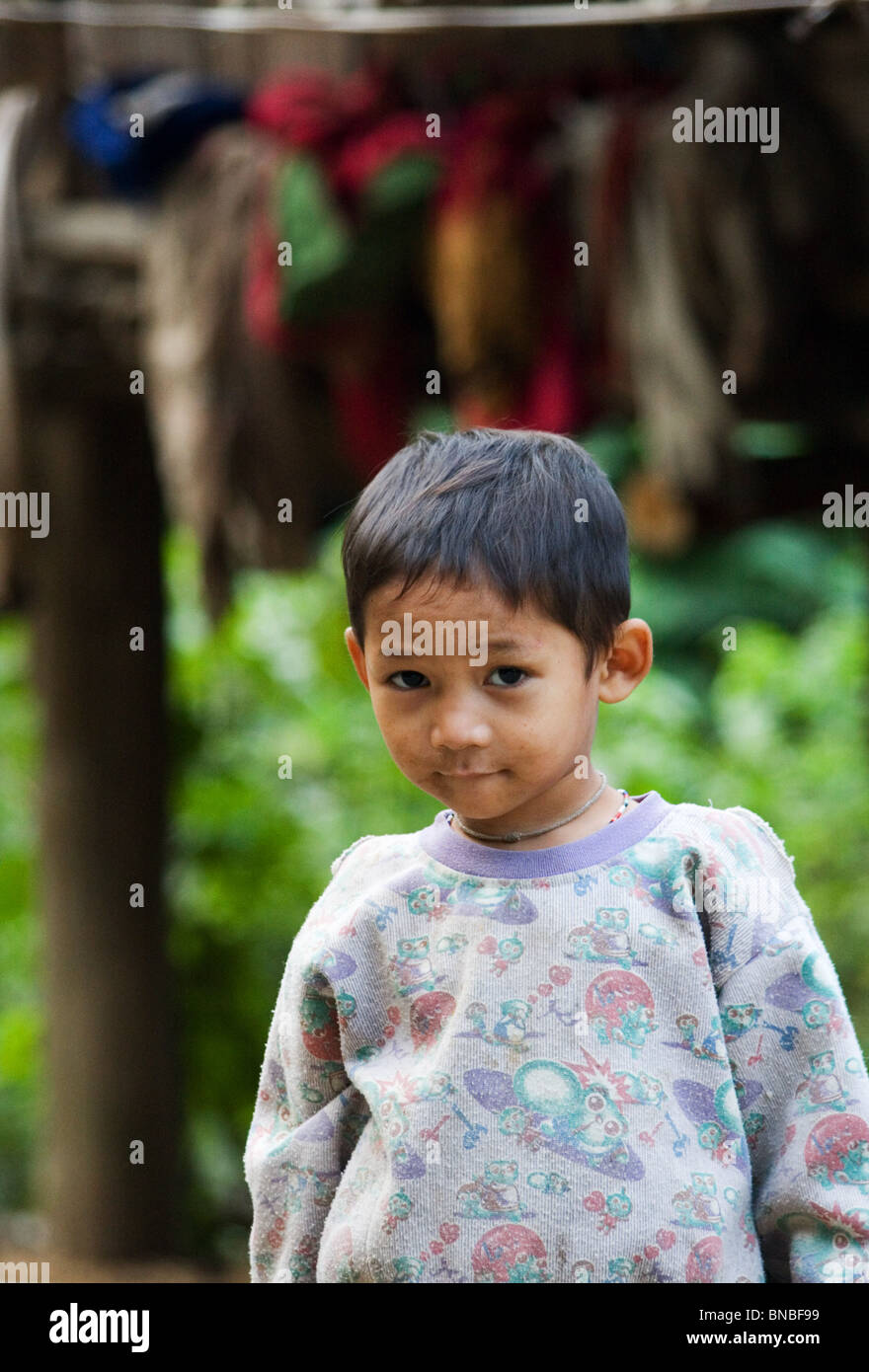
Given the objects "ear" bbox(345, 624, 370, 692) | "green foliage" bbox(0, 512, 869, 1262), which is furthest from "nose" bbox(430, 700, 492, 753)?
"green foliage" bbox(0, 512, 869, 1262)

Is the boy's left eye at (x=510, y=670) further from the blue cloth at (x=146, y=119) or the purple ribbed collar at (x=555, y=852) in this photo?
the blue cloth at (x=146, y=119)

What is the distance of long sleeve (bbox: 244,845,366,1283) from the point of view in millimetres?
1309

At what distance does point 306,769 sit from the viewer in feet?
21.5

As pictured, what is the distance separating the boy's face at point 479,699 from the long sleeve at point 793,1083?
0.18m

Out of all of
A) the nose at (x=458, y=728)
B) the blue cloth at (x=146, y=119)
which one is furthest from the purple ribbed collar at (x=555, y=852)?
the blue cloth at (x=146, y=119)

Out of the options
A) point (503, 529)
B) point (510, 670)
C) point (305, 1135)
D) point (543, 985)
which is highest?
point (503, 529)

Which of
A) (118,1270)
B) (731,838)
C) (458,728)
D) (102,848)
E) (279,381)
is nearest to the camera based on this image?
(458,728)

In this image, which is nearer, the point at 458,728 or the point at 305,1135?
the point at 458,728

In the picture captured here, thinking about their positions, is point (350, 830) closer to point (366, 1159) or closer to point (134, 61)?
point (134, 61)

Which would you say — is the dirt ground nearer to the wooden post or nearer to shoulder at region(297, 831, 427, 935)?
the wooden post

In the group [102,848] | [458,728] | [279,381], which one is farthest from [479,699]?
[102,848]

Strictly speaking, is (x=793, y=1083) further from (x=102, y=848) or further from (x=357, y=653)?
(x=102, y=848)

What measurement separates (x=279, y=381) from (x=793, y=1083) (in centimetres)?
258

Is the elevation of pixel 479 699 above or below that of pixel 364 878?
above
